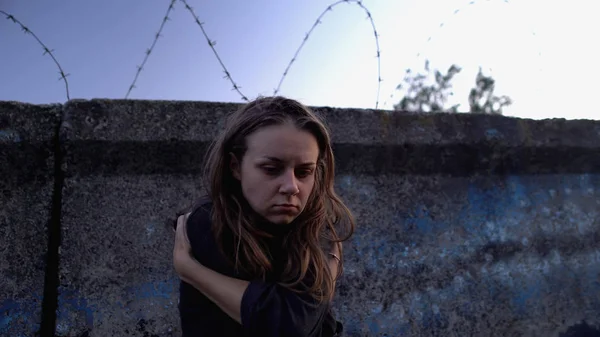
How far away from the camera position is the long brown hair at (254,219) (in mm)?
1378

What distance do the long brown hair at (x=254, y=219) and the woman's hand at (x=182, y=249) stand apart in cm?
11

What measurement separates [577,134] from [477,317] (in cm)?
119

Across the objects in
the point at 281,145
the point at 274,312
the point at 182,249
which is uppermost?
the point at 281,145

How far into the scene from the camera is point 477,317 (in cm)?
236

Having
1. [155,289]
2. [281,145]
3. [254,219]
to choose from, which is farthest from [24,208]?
[281,145]

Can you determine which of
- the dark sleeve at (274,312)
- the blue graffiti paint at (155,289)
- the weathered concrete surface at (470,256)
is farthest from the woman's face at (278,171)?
the weathered concrete surface at (470,256)

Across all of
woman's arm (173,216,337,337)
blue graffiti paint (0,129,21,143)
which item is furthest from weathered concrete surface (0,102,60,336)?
woman's arm (173,216,337,337)

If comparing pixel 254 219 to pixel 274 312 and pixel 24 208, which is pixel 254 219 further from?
pixel 24 208

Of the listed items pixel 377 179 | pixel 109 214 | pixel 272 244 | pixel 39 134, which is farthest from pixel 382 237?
pixel 39 134

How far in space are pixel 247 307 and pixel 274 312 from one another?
0.23 ft

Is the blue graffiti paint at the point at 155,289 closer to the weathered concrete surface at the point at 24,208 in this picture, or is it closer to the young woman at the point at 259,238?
the weathered concrete surface at the point at 24,208

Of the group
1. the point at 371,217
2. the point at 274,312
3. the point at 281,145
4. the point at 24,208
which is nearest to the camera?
the point at 274,312

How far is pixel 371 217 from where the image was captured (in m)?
2.35

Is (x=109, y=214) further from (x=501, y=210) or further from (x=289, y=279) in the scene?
(x=501, y=210)
